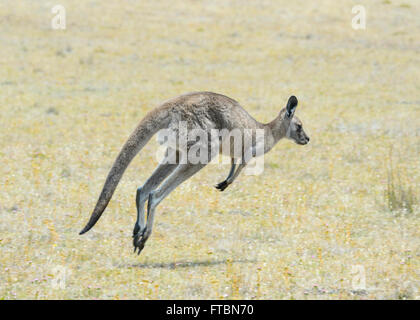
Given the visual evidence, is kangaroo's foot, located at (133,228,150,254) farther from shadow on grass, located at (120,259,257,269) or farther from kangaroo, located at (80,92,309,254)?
shadow on grass, located at (120,259,257,269)

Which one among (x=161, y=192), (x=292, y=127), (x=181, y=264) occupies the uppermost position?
(x=292, y=127)

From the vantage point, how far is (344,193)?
9.15 m

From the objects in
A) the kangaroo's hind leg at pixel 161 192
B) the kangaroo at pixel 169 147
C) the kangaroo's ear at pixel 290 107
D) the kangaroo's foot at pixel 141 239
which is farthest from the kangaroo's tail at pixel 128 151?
the kangaroo's ear at pixel 290 107

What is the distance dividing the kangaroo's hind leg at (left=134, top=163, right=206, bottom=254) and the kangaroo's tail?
0.39 metres

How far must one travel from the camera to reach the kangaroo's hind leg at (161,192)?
6246mm

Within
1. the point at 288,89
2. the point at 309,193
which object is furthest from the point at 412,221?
the point at 288,89

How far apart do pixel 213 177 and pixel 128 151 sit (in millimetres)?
4039

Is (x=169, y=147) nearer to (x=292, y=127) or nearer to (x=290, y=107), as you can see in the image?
(x=290, y=107)

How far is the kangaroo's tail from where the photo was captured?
5.89 metres

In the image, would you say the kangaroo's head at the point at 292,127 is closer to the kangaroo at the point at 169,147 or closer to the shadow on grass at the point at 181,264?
the kangaroo at the point at 169,147

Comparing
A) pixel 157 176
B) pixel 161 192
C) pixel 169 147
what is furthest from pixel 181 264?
pixel 169 147

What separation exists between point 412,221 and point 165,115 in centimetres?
330

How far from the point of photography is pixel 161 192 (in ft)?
20.7
